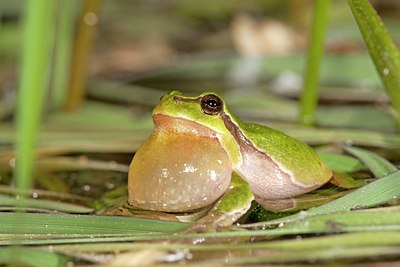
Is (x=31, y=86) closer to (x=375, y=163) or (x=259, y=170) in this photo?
(x=259, y=170)

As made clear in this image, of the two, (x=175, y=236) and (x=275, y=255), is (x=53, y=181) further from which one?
(x=275, y=255)

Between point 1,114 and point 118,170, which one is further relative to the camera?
point 1,114

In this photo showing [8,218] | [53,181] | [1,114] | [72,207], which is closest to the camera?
[8,218]

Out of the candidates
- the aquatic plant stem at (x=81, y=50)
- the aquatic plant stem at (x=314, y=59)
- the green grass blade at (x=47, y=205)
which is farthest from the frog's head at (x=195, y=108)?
the aquatic plant stem at (x=81, y=50)

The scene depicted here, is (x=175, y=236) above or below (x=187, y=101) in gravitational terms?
below

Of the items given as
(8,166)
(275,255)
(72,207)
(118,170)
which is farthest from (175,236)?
(8,166)

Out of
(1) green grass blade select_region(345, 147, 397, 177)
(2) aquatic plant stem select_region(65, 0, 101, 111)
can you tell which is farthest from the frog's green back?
(2) aquatic plant stem select_region(65, 0, 101, 111)
